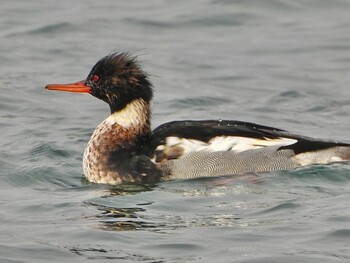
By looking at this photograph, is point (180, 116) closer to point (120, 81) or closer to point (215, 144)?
point (120, 81)

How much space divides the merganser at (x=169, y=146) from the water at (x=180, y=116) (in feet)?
0.63

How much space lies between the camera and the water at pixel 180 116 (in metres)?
10.5

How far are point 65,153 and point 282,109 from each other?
13.2ft

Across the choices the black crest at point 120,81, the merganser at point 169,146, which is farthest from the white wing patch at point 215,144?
the black crest at point 120,81

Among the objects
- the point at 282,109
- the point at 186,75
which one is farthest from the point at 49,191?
the point at 186,75

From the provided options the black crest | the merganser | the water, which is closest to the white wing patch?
the merganser

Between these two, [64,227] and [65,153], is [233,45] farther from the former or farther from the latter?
[64,227]

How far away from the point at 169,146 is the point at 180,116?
13.8 ft

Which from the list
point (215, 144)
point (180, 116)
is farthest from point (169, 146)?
point (180, 116)

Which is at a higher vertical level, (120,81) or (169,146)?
(120,81)

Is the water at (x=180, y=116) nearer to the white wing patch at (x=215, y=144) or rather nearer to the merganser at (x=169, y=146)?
the merganser at (x=169, y=146)

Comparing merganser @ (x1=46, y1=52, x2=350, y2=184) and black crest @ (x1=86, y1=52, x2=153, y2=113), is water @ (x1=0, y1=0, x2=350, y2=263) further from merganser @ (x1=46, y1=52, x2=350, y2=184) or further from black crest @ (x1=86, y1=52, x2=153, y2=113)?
black crest @ (x1=86, y1=52, x2=153, y2=113)

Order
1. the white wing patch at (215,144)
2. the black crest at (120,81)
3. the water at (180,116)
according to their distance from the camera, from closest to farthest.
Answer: the water at (180,116) < the white wing patch at (215,144) < the black crest at (120,81)

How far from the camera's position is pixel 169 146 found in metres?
13.0
